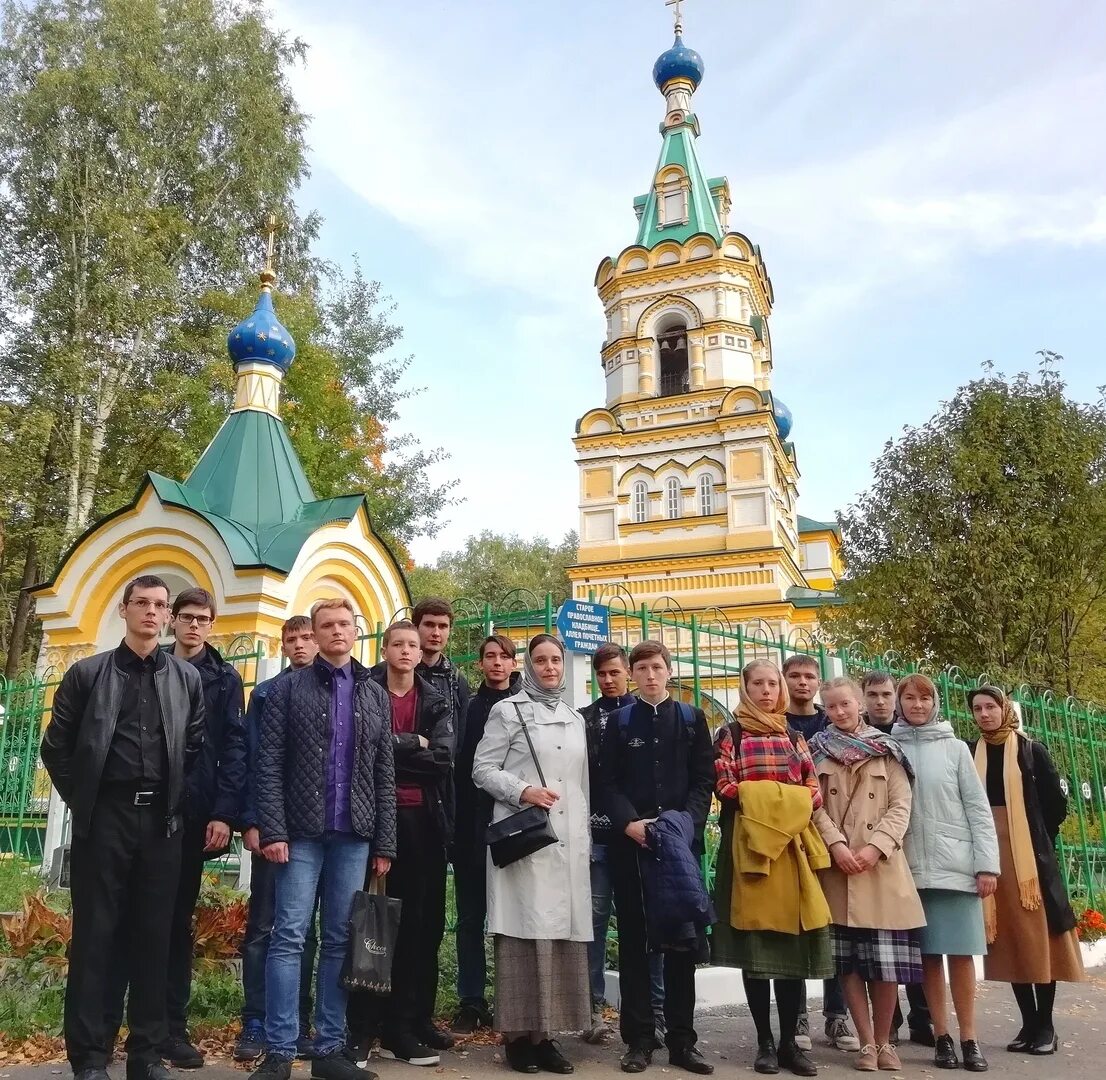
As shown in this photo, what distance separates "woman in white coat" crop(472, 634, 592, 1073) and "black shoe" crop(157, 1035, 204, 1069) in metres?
1.07

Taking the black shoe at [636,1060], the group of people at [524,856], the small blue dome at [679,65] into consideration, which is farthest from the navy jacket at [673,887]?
the small blue dome at [679,65]

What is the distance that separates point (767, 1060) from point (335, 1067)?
1.58m

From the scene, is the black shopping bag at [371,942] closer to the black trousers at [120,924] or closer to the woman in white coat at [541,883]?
the woman in white coat at [541,883]

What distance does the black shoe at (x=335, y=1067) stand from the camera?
133 inches

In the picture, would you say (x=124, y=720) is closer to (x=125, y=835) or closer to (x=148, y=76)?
(x=125, y=835)

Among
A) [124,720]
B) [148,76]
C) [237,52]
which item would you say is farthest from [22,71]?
[124,720]

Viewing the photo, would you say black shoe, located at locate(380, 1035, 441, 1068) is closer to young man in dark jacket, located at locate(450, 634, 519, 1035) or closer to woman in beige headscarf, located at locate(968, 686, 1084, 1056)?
young man in dark jacket, located at locate(450, 634, 519, 1035)

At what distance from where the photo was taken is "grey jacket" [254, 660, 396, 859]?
11.3 feet

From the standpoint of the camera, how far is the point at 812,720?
4.32 metres

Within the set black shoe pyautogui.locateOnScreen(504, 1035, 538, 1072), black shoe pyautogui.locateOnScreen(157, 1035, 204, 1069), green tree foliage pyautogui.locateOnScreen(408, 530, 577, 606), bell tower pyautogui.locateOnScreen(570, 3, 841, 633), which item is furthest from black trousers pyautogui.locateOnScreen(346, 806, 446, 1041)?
green tree foliage pyautogui.locateOnScreen(408, 530, 577, 606)

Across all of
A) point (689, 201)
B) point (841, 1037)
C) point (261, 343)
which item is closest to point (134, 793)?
point (841, 1037)

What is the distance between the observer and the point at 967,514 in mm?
12766

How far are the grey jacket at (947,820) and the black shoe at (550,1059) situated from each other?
1514 mm

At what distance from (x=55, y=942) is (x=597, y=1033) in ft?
8.39
